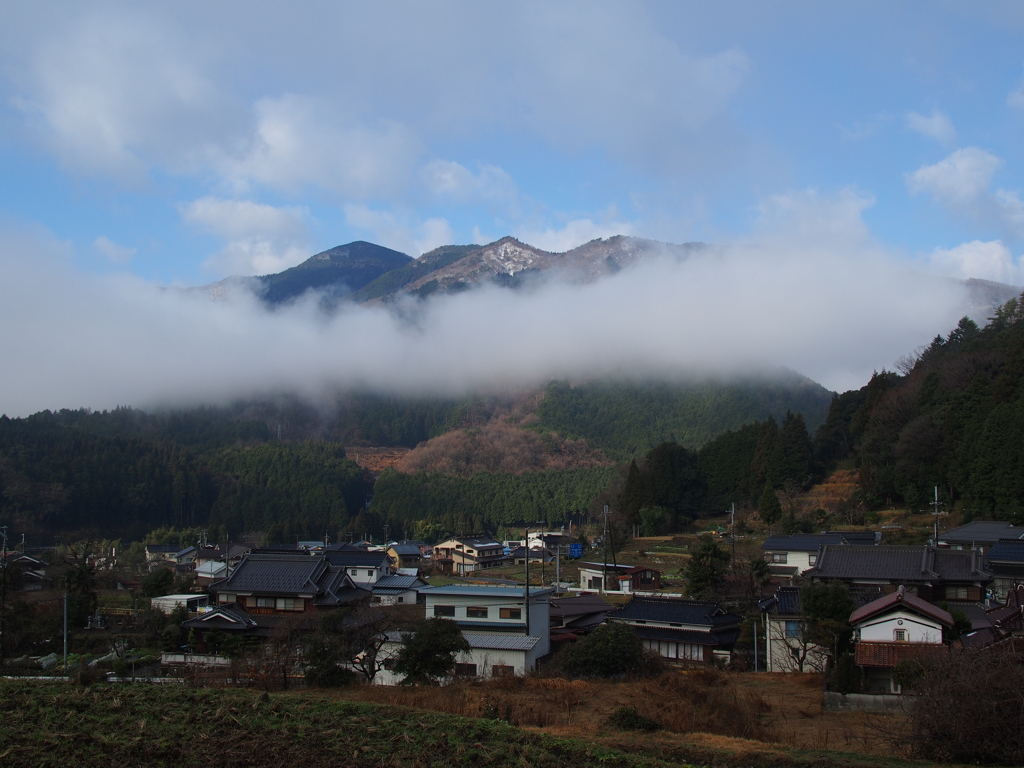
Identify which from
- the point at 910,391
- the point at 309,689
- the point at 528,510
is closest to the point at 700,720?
the point at 309,689

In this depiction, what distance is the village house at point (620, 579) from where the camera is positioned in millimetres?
36781

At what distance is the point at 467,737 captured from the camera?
431 inches

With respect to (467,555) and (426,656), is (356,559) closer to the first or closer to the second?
(467,555)

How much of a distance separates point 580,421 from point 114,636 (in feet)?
253

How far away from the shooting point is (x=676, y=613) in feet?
80.9

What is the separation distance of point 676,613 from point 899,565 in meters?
7.07

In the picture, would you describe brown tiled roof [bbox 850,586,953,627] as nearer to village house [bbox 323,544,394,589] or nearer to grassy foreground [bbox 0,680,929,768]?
grassy foreground [bbox 0,680,929,768]

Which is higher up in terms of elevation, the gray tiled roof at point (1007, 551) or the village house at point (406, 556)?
the gray tiled roof at point (1007, 551)

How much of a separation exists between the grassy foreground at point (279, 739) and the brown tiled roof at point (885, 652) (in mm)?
6372

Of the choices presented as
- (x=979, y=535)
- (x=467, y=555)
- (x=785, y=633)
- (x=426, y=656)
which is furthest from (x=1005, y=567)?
(x=467, y=555)

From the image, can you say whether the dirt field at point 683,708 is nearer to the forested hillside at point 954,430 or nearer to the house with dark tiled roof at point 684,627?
the house with dark tiled roof at point 684,627

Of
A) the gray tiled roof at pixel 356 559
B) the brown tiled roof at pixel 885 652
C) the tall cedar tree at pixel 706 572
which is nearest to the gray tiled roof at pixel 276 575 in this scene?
the gray tiled roof at pixel 356 559

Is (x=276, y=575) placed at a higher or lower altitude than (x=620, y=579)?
higher

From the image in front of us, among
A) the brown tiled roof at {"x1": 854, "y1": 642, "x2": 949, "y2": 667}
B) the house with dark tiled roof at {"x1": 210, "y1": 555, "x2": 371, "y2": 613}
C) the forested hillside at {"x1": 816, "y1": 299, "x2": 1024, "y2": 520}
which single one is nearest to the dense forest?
the forested hillside at {"x1": 816, "y1": 299, "x2": 1024, "y2": 520}
